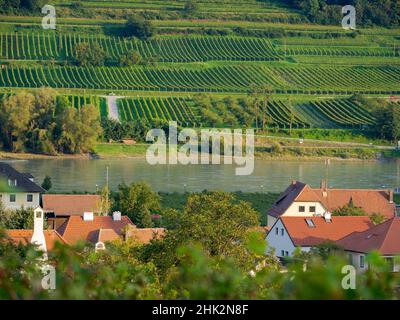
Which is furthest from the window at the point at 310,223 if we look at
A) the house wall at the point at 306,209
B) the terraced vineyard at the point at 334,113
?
the terraced vineyard at the point at 334,113

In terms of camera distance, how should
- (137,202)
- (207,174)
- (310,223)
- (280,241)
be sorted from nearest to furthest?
(280,241)
(310,223)
(137,202)
(207,174)

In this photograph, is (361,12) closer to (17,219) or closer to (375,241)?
(17,219)

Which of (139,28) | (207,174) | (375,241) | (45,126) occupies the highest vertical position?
(139,28)

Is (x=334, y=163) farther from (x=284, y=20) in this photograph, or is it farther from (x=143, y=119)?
(x=284, y=20)

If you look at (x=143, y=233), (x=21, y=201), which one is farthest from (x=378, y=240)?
(x=21, y=201)

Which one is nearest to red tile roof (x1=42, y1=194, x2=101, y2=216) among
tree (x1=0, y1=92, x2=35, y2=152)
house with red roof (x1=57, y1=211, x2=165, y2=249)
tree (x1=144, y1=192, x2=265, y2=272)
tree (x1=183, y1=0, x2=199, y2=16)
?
house with red roof (x1=57, y1=211, x2=165, y2=249)

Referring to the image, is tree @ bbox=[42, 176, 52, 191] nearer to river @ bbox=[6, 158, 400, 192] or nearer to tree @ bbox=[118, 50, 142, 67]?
river @ bbox=[6, 158, 400, 192]
